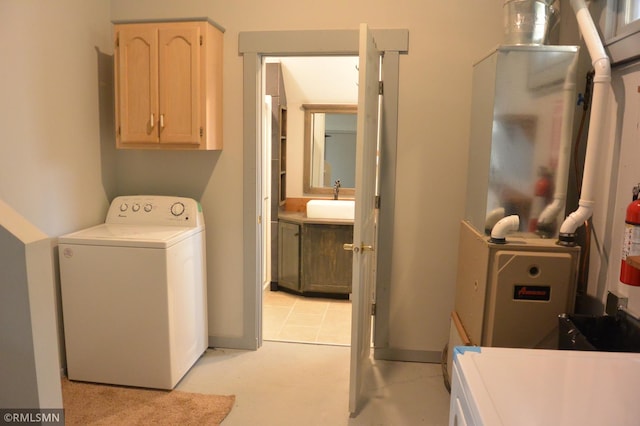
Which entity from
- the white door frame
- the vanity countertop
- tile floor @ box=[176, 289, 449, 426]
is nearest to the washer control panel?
the white door frame

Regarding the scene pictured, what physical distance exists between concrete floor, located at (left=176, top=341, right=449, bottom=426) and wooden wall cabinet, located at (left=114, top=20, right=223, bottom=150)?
1426 mm

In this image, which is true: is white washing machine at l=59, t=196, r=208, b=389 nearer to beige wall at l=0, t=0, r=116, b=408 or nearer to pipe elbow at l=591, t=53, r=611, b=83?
beige wall at l=0, t=0, r=116, b=408

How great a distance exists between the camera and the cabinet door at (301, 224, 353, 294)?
4266mm

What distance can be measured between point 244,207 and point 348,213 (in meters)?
1.43

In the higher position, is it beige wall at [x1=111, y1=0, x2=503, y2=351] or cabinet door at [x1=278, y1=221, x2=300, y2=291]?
beige wall at [x1=111, y1=0, x2=503, y2=351]

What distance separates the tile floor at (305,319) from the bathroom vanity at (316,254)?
13cm

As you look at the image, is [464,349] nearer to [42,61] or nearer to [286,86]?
[42,61]

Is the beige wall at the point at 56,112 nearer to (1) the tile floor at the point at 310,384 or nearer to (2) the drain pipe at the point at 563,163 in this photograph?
(1) the tile floor at the point at 310,384

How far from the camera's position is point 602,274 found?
2109 mm

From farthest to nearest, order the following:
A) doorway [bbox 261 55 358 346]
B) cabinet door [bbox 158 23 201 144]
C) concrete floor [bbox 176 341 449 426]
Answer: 1. doorway [bbox 261 55 358 346]
2. cabinet door [bbox 158 23 201 144]
3. concrete floor [bbox 176 341 449 426]

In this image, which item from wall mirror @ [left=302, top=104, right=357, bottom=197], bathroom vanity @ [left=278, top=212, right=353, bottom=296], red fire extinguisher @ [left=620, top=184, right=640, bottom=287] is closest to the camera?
red fire extinguisher @ [left=620, top=184, right=640, bottom=287]

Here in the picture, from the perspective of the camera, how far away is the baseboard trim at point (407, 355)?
3143 mm

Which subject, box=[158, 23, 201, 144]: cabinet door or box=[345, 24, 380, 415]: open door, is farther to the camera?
box=[158, 23, 201, 144]: cabinet door

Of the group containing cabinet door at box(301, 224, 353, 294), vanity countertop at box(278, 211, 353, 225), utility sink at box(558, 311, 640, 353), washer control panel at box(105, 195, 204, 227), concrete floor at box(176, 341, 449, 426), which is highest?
washer control panel at box(105, 195, 204, 227)
